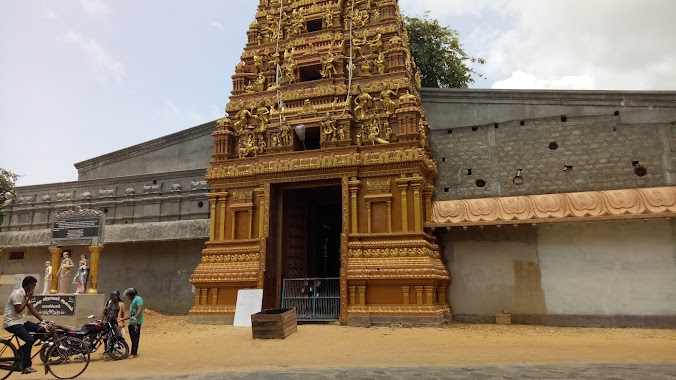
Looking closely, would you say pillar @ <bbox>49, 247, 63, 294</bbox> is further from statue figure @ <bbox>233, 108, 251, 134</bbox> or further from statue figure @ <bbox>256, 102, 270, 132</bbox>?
statue figure @ <bbox>256, 102, 270, 132</bbox>

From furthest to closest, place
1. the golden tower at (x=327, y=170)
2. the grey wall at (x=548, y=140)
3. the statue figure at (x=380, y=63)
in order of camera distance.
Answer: the statue figure at (x=380, y=63) < the grey wall at (x=548, y=140) < the golden tower at (x=327, y=170)

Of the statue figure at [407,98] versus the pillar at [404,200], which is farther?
the statue figure at [407,98]

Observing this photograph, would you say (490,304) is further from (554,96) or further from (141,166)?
(141,166)

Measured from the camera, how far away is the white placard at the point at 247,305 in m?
13.8

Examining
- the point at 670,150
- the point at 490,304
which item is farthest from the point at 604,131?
the point at 490,304

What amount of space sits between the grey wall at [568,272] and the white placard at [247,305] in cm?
606

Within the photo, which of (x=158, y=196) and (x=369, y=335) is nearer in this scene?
(x=369, y=335)

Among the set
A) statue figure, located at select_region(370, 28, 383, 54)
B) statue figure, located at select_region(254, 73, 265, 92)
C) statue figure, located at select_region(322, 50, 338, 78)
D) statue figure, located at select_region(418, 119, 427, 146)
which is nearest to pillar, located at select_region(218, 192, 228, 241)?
statue figure, located at select_region(254, 73, 265, 92)

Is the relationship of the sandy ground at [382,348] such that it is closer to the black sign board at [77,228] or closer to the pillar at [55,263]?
the black sign board at [77,228]

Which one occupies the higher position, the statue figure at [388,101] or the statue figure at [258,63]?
the statue figure at [258,63]

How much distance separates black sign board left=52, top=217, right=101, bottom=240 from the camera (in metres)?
16.1

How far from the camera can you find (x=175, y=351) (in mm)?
10102

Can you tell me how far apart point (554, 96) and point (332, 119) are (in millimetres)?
7593

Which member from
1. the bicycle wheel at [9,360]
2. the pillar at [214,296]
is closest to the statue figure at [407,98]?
the pillar at [214,296]
